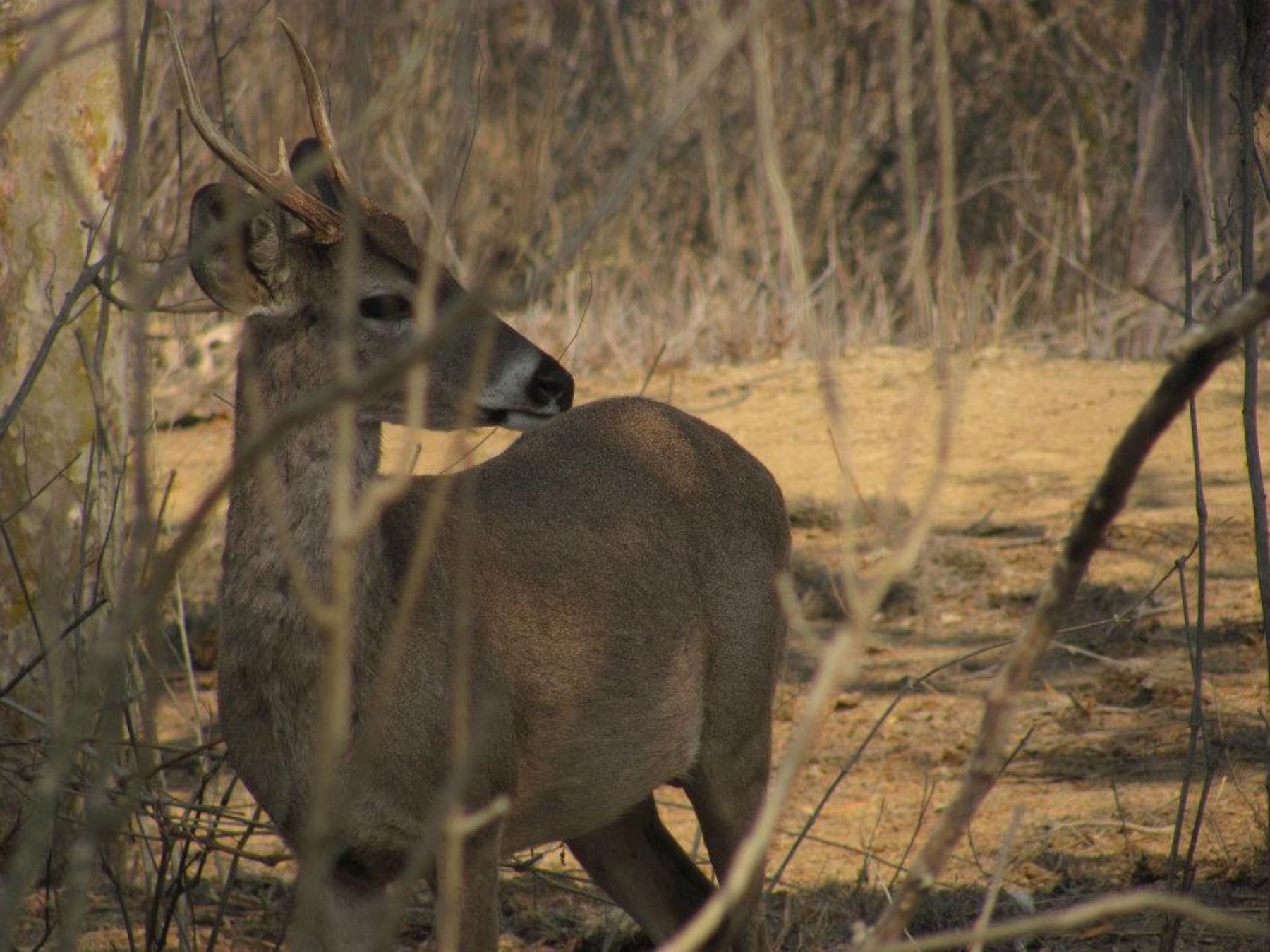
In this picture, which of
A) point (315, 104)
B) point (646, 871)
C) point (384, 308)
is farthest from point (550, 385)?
point (646, 871)

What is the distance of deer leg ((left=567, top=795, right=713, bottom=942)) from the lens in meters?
4.77

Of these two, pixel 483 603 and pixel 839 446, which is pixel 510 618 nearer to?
pixel 483 603

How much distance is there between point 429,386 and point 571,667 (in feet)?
2.51

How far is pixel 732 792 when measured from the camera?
461 centimetres

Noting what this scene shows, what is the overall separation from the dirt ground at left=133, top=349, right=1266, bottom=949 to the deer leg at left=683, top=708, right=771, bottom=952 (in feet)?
0.67

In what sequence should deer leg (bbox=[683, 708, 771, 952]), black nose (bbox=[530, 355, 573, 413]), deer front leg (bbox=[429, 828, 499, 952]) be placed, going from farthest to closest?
deer leg (bbox=[683, 708, 771, 952]), black nose (bbox=[530, 355, 573, 413]), deer front leg (bbox=[429, 828, 499, 952])

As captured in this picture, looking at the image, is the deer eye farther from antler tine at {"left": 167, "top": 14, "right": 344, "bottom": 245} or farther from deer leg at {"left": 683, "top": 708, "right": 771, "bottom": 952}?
deer leg at {"left": 683, "top": 708, "right": 771, "bottom": 952}

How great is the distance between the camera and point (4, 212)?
492 centimetres

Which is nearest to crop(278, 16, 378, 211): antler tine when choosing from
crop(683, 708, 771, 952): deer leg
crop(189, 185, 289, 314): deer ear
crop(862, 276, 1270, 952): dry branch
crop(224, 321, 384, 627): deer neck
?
crop(189, 185, 289, 314): deer ear

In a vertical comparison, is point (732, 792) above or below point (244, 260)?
below

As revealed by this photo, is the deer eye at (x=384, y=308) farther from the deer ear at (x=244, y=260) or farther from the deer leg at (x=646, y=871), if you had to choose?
the deer leg at (x=646, y=871)

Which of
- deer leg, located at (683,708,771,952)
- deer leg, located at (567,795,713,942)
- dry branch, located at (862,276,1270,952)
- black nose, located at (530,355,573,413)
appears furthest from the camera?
deer leg, located at (567,795,713,942)

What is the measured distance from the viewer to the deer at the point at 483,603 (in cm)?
367

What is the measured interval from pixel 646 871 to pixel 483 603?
1207 millimetres
